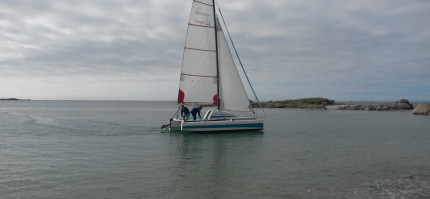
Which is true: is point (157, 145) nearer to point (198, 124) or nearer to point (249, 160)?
point (198, 124)

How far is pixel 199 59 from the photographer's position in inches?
1340

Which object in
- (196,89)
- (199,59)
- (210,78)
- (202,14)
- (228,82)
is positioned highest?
(202,14)

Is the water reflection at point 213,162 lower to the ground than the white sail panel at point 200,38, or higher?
lower

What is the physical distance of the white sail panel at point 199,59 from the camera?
33500 mm

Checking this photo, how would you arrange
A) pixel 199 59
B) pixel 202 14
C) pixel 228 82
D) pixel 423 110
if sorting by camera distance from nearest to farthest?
pixel 202 14
pixel 199 59
pixel 228 82
pixel 423 110

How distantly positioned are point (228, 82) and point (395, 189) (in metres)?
22.6

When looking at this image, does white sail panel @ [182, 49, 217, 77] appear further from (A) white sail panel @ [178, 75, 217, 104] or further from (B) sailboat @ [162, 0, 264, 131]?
(A) white sail panel @ [178, 75, 217, 104]

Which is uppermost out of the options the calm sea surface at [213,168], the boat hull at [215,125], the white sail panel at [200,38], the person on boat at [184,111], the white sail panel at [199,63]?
the white sail panel at [200,38]

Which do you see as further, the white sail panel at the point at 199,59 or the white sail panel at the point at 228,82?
the white sail panel at the point at 228,82

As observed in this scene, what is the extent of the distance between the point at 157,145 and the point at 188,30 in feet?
38.5

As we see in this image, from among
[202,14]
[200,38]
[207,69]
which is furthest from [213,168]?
[202,14]

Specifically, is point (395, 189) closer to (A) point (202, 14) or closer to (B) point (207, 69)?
(B) point (207, 69)

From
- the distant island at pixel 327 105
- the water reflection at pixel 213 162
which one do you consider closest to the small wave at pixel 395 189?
the water reflection at pixel 213 162

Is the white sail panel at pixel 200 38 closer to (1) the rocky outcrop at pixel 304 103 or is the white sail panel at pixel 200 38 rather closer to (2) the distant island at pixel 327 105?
(2) the distant island at pixel 327 105
